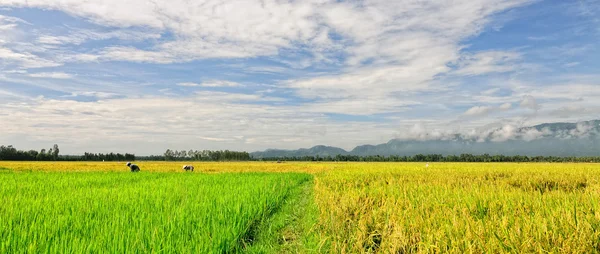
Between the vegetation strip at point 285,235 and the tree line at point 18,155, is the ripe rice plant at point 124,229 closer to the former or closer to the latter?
the vegetation strip at point 285,235

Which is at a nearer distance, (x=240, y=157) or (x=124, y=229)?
(x=124, y=229)

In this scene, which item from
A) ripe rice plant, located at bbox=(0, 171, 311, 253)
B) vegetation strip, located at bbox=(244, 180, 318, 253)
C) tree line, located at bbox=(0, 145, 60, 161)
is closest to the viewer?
ripe rice plant, located at bbox=(0, 171, 311, 253)

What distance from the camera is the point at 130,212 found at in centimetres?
602

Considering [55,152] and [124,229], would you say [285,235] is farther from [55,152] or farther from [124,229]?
[55,152]

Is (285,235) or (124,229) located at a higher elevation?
(124,229)

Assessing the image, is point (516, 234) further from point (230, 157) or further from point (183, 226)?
point (230, 157)

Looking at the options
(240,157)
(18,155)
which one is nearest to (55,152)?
(18,155)

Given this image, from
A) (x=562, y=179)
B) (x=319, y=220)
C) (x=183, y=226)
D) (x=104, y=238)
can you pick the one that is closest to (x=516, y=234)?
(x=319, y=220)

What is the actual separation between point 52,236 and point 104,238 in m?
0.77

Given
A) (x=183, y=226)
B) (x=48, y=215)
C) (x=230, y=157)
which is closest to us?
(x=183, y=226)

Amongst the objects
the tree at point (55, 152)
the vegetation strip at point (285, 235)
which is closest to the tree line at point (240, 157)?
the tree at point (55, 152)

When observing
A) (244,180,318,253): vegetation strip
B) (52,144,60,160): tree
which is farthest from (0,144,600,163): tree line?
(244,180,318,253): vegetation strip

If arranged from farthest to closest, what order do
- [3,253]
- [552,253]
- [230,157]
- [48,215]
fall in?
[230,157] → [48,215] → [3,253] → [552,253]

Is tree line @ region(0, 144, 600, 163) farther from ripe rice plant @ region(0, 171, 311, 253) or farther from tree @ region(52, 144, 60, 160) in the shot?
ripe rice plant @ region(0, 171, 311, 253)
